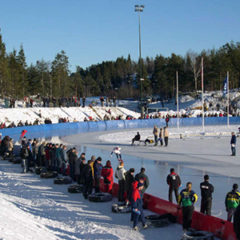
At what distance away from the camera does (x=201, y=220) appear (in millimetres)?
8312

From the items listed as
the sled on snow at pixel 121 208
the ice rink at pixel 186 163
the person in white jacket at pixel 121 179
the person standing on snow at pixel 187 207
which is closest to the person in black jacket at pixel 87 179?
the person in white jacket at pixel 121 179

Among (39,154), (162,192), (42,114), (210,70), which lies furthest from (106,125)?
(210,70)

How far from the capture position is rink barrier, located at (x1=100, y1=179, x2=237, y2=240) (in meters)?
7.68

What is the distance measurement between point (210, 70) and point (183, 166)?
73.6 metres

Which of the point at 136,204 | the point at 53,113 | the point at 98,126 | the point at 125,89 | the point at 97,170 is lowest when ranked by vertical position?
the point at 136,204

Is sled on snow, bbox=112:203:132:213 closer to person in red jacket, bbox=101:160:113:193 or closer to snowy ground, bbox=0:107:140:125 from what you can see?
person in red jacket, bbox=101:160:113:193

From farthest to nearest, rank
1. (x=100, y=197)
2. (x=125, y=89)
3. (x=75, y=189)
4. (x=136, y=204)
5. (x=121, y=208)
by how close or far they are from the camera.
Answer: (x=125, y=89) < (x=75, y=189) < (x=100, y=197) < (x=121, y=208) < (x=136, y=204)

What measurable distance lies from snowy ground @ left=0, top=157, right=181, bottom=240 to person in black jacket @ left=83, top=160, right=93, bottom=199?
0.93ft

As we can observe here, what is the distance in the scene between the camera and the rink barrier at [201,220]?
25.2 feet

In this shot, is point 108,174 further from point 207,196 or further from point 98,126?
point 98,126

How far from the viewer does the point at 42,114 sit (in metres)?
47.8

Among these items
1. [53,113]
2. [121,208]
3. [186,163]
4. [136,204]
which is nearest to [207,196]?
[136,204]

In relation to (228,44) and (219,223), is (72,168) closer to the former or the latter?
(219,223)

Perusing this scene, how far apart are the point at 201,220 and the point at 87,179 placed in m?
4.49
